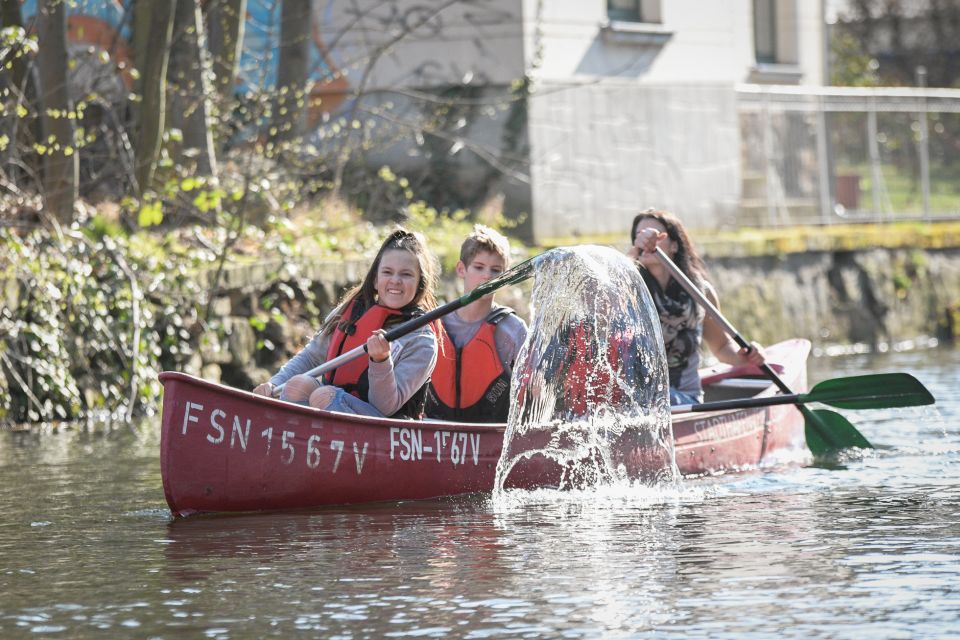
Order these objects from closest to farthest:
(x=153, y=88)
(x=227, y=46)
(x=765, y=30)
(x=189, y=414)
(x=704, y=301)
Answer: (x=189, y=414), (x=704, y=301), (x=153, y=88), (x=227, y=46), (x=765, y=30)

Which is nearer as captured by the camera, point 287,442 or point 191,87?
point 287,442

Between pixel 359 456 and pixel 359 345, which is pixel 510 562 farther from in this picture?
pixel 359 345

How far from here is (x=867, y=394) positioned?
30.0ft

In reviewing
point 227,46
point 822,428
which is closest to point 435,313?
point 822,428

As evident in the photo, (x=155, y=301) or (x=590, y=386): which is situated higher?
(x=155, y=301)

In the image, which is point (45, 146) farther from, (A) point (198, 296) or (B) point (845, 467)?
(B) point (845, 467)

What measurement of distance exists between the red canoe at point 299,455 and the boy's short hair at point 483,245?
2.77 feet

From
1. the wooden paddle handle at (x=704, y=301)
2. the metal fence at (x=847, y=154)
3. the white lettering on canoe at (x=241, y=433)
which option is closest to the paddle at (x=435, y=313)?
the white lettering on canoe at (x=241, y=433)

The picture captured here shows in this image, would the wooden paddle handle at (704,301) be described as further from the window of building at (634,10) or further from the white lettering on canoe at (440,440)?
the window of building at (634,10)

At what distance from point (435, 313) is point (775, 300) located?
9846 mm

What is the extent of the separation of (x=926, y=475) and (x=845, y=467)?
59 centimetres

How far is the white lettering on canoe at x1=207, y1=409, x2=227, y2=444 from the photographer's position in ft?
23.3

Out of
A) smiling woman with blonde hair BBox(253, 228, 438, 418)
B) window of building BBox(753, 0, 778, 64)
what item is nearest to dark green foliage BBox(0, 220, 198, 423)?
smiling woman with blonde hair BBox(253, 228, 438, 418)

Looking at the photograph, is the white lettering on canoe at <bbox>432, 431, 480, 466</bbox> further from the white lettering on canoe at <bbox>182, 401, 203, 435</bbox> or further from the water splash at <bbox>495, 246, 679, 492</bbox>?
the white lettering on canoe at <bbox>182, 401, 203, 435</bbox>
